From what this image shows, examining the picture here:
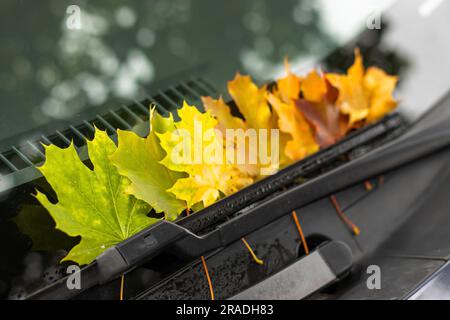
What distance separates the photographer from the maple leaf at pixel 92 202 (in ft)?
3.43

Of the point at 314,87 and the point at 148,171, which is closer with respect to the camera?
the point at 148,171

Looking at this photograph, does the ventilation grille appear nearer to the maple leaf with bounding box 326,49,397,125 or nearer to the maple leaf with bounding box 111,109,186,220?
the maple leaf with bounding box 111,109,186,220

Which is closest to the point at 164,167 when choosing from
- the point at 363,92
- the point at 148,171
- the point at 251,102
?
the point at 148,171

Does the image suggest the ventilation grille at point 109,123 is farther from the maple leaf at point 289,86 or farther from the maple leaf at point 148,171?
the maple leaf at point 289,86

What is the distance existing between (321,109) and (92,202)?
580 millimetres

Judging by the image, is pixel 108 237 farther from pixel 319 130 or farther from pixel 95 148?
pixel 319 130

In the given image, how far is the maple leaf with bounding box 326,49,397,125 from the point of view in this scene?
1.39 meters

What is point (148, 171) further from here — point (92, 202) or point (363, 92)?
point (363, 92)

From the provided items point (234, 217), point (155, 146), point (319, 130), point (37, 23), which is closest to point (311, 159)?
point (319, 130)

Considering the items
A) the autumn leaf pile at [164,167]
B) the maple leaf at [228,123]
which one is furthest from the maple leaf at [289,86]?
the maple leaf at [228,123]

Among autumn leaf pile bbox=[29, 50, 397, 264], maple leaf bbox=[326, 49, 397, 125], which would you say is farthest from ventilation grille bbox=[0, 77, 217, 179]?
maple leaf bbox=[326, 49, 397, 125]

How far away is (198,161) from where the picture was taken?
1123mm

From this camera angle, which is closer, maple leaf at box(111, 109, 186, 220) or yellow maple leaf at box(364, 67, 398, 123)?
maple leaf at box(111, 109, 186, 220)
